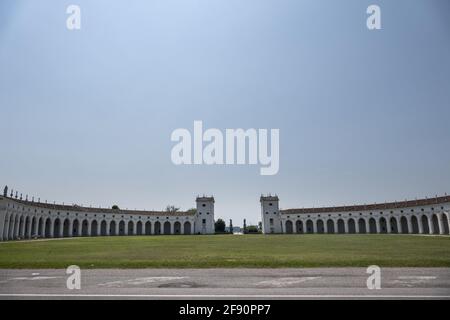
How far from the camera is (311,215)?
107438 mm

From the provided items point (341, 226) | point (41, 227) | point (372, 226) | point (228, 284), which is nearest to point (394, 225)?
point (372, 226)

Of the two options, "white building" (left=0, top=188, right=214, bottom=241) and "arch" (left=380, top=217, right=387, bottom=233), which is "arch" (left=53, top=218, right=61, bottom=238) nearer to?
"white building" (left=0, top=188, right=214, bottom=241)

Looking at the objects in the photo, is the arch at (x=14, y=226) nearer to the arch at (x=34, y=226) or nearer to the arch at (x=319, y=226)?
the arch at (x=34, y=226)

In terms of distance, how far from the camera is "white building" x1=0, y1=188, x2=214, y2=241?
206 feet

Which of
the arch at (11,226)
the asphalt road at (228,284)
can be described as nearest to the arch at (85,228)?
the arch at (11,226)

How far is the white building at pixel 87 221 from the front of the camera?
62.8 meters

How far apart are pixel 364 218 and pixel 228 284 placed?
10018 centimetres

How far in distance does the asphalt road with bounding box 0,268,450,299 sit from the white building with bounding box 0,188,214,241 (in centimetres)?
5500

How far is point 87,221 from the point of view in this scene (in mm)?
98438

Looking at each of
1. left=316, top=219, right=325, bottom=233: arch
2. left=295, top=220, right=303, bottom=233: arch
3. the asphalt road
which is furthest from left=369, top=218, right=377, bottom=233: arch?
the asphalt road
